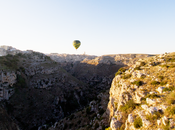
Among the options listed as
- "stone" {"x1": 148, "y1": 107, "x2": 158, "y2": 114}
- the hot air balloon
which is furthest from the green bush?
the hot air balloon

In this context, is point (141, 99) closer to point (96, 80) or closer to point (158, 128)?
point (158, 128)

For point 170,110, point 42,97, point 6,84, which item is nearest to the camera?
point 170,110

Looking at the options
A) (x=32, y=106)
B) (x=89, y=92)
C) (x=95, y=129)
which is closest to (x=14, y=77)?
(x=32, y=106)

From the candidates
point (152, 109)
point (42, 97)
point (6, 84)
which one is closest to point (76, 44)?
point (42, 97)

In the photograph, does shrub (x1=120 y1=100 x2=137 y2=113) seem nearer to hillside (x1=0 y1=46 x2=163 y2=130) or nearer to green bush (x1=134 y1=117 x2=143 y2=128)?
green bush (x1=134 y1=117 x2=143 y2=128)

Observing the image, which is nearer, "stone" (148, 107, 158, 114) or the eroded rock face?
"stone" (148, 107, 158, 114)

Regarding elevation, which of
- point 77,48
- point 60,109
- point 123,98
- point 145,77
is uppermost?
point 77,48

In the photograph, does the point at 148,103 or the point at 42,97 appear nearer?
the point at 148,103

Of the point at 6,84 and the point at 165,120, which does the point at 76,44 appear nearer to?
the point at 6,84

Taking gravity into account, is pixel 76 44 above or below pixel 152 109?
above

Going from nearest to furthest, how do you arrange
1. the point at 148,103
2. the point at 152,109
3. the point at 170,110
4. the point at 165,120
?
the point at 165,120
the point at 170,110
the point at 152,109
the point at 148,103

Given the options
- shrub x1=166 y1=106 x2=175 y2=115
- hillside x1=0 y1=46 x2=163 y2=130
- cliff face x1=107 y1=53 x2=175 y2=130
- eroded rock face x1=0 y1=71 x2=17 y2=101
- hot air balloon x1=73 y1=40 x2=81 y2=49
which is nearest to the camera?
shrub x1=166 y1=106 x2=175 y2=115
